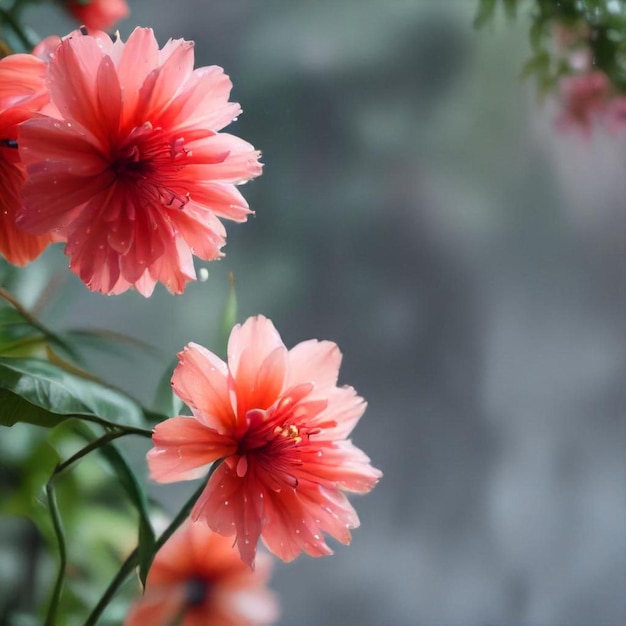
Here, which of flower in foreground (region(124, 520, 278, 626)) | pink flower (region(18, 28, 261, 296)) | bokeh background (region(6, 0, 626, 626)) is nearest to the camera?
pink flower (region(18, 28, 261, 296))

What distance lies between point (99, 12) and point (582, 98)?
410 mm

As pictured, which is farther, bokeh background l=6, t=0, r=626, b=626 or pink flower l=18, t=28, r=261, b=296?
bokeh background l=6, t=0, r=626, b=626

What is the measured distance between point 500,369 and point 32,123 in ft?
1.35

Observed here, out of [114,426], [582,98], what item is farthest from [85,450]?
[582,98]

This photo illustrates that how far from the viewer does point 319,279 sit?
0.56m

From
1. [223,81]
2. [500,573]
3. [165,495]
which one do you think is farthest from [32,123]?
[500,573]

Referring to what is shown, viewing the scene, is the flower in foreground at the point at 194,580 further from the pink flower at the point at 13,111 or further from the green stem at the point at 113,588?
the pink flower at the point at 13,111

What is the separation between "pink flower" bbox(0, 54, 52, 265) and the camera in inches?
12.6

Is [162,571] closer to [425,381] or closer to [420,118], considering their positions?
[425,381]

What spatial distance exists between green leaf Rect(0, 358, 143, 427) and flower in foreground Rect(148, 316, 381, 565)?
0.06m

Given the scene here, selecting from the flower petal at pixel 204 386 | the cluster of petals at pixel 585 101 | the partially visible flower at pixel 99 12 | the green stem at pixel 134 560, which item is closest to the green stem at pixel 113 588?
the green stem at pixel 134 560

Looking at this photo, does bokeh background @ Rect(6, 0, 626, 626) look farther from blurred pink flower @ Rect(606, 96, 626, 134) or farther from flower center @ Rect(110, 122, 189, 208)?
flower center @ Rect(110, 122, 189, 208)

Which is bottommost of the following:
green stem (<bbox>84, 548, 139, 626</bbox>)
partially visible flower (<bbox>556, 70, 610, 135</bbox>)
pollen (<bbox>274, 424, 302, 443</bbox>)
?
green stem (<bbox>84, 548, 139, 626</bbox>)

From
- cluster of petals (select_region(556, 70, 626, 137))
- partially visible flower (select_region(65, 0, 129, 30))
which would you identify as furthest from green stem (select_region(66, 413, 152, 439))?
cluster of petals (select_region(556, 70, 626, 137))
